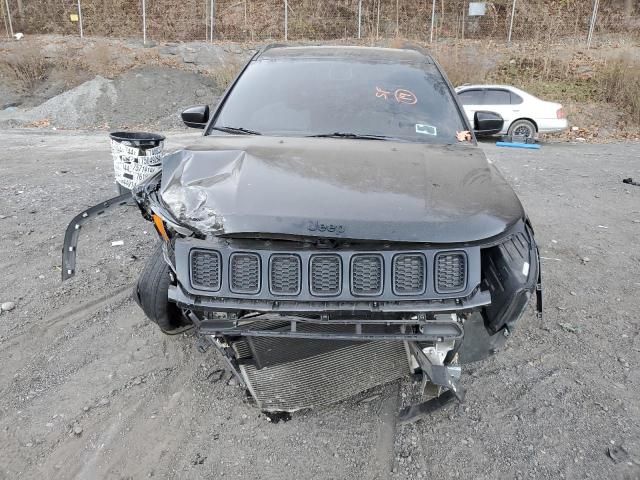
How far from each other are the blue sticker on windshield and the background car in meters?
10.8

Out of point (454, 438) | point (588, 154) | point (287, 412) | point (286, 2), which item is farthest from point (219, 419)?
Result: point (286, 2)

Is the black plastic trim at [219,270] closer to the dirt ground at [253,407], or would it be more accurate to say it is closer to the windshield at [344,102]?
the dirt ground at [253,407]

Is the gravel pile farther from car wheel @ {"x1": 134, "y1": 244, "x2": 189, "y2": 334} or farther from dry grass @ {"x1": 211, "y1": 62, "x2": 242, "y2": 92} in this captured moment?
car wheel @ {"x1": 134, "y1": 244, "x2": 189, "y2": 334}

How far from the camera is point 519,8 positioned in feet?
74.4

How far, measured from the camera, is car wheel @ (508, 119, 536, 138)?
13.6 meters

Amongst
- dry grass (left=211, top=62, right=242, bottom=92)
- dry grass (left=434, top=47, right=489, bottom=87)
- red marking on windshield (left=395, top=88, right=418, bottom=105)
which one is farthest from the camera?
dry grass (left=211, top=62, right=242, bottom=92)

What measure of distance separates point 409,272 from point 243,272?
700mm

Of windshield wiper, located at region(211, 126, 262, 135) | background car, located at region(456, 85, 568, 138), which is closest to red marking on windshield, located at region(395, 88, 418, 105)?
windshield wiper, located at region(211, 126, 262, 135)

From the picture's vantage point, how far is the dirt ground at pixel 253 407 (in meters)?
2.39

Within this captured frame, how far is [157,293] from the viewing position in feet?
9.66

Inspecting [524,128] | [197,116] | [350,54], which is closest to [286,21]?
[524,128]

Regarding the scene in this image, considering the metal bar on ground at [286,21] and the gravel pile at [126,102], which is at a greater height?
the metal bar on ground at [286,21]

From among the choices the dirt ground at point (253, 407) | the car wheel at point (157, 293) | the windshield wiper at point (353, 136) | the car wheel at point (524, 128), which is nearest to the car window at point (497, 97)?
the car wheel at point (524, 128)

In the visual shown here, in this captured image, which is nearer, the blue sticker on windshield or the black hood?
the black hood
